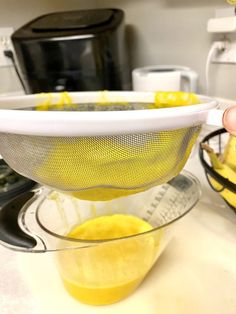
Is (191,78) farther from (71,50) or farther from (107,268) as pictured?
(107,268)

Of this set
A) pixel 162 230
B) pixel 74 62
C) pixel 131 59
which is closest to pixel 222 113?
pixel 162 230

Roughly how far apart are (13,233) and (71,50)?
0.64 m

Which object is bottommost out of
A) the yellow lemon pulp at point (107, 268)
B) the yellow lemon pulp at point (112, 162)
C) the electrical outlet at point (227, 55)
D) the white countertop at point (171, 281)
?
the white countertop at point (171, 281)

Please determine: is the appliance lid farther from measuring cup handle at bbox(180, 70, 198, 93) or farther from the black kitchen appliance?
measuring cup handle at bbox(180, 70, 198, 93)

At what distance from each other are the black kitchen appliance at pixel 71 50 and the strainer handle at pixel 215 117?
0.63 metres

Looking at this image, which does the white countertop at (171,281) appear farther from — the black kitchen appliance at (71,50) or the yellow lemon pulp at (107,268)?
the black kitchen appliance at (71,50)

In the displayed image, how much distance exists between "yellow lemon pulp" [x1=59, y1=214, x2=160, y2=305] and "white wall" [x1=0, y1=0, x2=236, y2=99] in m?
0.57

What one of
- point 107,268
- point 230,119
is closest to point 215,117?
point 230,119

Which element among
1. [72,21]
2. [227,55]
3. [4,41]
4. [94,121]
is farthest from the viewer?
[4,41]

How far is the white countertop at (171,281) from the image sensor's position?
42 centimetres

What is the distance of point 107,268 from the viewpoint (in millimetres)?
431

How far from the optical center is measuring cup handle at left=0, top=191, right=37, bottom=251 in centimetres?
40

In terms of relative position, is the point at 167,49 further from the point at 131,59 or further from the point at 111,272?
the point at 111,272

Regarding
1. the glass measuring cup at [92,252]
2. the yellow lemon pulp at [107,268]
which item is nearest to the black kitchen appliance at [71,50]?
the glass measuring cup at [92,252]
